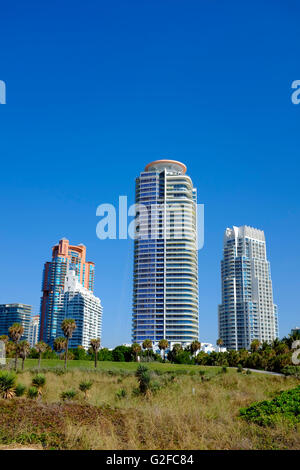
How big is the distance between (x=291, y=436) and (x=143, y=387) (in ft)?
60.1

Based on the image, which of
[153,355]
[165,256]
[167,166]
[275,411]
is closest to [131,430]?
[275,411]

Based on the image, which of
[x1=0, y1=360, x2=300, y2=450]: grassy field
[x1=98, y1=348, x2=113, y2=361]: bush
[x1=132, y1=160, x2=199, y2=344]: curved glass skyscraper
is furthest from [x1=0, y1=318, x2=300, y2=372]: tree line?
[x1=0, y1=360, x2=300, y2=450]: grassy field

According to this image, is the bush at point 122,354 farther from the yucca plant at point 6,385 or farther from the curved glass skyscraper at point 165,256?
the yucca plant at point 6,385

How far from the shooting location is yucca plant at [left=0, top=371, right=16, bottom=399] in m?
21.6

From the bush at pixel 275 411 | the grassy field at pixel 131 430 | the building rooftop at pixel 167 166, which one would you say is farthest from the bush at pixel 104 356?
the building rooftop at pixel 167 166

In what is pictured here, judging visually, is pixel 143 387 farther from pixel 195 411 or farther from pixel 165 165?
pixel 165 165

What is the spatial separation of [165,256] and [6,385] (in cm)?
14114

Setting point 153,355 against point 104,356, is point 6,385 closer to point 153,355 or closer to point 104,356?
point 104,356

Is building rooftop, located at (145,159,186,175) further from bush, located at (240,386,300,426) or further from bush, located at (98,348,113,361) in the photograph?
bush, located at (240,386,300,426)

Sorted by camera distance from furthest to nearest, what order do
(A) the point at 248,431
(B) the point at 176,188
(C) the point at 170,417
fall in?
(B) the point at 176,188 → (C) the point at 170,417 → (A) the point at 248,431

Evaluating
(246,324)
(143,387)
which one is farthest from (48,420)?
(246,324)

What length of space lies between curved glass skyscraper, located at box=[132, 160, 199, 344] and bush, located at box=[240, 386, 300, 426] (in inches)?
5436

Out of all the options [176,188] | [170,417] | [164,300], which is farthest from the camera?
[176,188]
